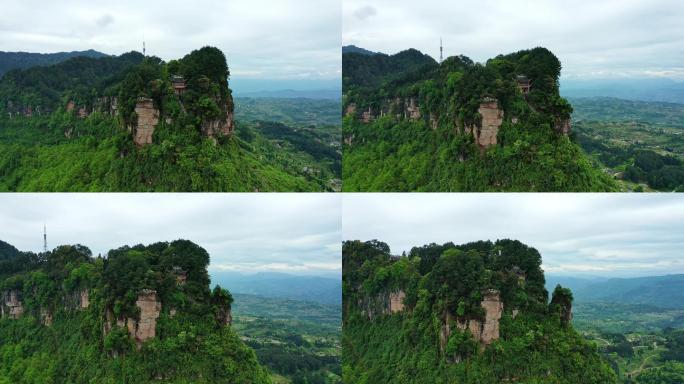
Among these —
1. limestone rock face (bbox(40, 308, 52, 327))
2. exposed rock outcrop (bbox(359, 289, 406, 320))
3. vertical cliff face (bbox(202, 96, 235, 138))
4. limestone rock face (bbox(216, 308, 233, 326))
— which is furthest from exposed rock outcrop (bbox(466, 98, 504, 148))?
limestone rock face (bbox(40, 308, 52, 327))

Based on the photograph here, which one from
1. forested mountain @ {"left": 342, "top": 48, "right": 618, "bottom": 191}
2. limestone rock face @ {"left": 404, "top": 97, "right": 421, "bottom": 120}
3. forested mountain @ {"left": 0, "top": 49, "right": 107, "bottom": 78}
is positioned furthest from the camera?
forested mountain @ {"left": 0, "top": 49, "right": 107, "bottom": 78}

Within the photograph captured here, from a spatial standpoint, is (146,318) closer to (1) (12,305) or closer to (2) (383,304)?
(1) (12,305)

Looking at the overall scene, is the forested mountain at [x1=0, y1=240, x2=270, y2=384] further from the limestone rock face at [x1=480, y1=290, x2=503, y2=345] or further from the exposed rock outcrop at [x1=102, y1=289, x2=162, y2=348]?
the limestone rock face at [x1=480, y1=290, x2=503, y2=345]

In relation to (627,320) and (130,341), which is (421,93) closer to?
(130,341)

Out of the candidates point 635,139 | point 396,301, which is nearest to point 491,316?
point 396,301

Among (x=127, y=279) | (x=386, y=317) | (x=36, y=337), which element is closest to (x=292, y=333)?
(x=386, y=317)

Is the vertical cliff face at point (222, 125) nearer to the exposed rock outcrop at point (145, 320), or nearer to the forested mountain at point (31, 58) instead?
the exposed rock outcrop at point (145, 320)
